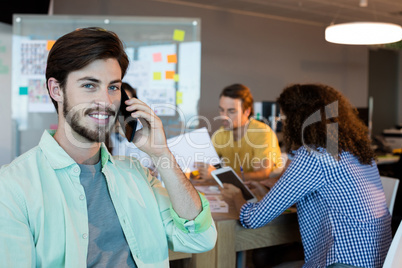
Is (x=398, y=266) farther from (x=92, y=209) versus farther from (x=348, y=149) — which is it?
(x=92, y=209)

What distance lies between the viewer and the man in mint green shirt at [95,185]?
1245 millimetres

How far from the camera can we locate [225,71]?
21.8ft

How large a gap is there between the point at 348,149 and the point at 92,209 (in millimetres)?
1231

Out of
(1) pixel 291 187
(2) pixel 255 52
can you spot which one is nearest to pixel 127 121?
(1) pixel 291 187

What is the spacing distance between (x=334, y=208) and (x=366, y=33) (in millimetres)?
1338

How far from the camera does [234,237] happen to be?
2.09 m

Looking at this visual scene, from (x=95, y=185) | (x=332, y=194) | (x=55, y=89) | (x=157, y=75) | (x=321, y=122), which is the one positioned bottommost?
(x=332, y=194)

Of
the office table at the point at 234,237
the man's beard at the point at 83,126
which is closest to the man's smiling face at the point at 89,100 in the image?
the man's beard at the point at 83,126

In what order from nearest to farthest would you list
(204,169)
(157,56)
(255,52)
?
(204,169) → (157,56) → (255,52)

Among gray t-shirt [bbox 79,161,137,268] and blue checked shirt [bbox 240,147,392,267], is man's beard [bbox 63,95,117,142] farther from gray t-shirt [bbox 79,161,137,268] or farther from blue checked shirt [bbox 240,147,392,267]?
blue checked shirt [bbox 240,147,392,267]

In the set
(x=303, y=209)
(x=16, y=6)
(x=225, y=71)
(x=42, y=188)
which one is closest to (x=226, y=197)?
(x=303, y=209)

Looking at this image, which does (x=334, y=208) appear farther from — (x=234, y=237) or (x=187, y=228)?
A: (x=187, y=228)

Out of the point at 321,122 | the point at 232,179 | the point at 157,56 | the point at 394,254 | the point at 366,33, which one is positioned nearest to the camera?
the point at 394,254

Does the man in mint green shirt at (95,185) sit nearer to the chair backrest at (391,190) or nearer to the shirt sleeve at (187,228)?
the shirt sleeve at (187,228)
